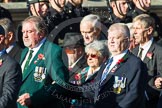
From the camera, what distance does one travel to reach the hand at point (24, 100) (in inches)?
356

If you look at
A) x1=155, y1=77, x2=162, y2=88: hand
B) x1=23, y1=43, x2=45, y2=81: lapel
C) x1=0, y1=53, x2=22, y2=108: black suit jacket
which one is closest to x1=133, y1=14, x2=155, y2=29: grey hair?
x1=155, y1=77, x2=162, y2=88: hand

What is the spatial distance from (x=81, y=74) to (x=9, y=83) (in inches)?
53.5

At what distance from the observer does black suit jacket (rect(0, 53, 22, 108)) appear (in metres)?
8.41

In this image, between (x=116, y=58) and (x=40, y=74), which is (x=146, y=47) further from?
(x=40, y=74)

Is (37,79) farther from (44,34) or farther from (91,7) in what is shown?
(91,7)

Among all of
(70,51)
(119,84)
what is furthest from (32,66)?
(119,84)

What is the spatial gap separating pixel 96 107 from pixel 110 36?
86 centimetres

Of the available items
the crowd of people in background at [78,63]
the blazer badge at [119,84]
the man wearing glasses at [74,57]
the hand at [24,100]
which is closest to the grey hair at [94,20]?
the crowd of people in background at [78,63]

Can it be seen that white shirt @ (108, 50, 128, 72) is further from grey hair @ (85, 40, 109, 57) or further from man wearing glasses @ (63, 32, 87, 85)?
man wearing glasses @ (63, 32, 87, 85)

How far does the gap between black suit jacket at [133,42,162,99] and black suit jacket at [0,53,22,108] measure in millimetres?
2102

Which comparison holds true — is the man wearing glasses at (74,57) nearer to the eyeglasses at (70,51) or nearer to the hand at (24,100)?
the eyeglasses at (70,51)

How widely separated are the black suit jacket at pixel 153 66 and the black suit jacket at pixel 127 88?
1.08 meters

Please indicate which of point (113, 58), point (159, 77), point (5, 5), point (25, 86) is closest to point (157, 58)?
point (159, 77)

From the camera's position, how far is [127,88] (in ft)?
28.7
